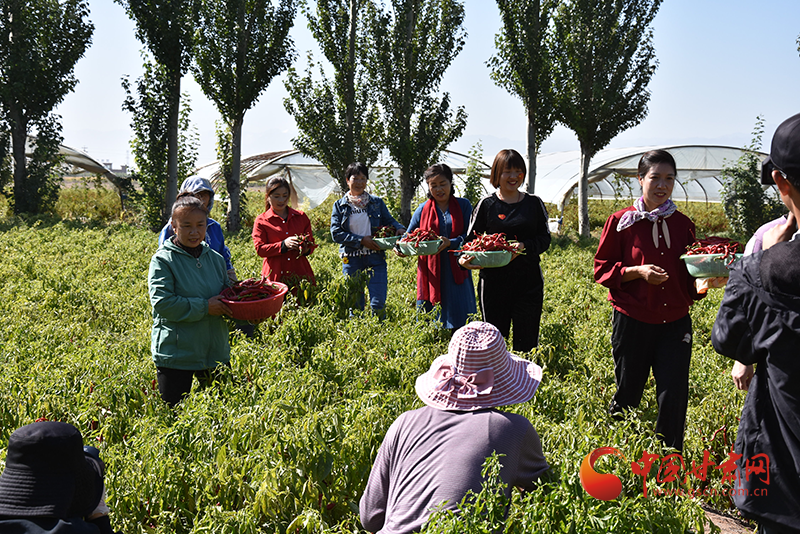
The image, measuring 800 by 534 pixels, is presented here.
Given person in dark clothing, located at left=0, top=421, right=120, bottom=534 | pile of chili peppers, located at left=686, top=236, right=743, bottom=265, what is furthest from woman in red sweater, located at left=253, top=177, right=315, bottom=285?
person in dark clothing, located at left=0, top=421, right=120, bottom=534

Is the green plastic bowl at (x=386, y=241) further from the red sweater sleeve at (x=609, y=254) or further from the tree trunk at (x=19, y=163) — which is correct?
the tree trunk at (x=19, y=163)

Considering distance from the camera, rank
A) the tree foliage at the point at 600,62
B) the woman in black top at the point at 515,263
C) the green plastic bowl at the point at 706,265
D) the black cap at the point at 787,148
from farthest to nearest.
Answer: the tree foliage at the point at 600,62
the woman in black top at the point at 515,263
the green plastic bowl at the point at 706,265
the black cap at the point at 787,148

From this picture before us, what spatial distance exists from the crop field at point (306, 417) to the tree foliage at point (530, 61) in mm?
9563

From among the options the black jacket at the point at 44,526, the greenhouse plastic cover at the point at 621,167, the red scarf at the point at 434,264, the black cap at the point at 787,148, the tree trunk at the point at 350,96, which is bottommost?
the black jacket at the point at 44,526

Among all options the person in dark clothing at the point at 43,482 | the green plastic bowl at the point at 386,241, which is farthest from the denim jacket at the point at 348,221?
the person in dark clothing at the point at 43,482

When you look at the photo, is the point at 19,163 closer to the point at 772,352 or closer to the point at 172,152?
the point at 172,152

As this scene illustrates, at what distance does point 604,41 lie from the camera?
13922 millimetres

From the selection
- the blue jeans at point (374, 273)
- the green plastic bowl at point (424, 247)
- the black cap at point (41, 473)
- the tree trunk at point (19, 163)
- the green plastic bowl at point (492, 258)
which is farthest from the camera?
the tree trunk at point (19, 163)

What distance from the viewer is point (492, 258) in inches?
147

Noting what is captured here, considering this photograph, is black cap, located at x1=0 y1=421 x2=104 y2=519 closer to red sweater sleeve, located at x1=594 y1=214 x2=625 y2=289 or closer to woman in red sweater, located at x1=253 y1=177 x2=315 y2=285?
red sweater sleeve, located at x1=594 y1=214 x2=625 y2=289

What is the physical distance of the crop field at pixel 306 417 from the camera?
1.98m

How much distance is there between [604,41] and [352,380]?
1313 cm

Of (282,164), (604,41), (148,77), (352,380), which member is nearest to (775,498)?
(352,380)

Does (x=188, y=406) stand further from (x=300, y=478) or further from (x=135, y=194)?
(x=135, y=194)
